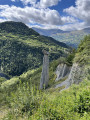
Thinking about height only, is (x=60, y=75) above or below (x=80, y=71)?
below

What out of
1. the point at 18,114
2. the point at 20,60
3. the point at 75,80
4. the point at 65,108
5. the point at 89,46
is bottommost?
the point at 20,60

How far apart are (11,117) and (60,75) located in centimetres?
3641

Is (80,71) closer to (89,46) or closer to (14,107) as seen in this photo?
→ (89,46)

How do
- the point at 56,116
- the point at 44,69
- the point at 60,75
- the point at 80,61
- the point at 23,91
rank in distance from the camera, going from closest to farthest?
the point at 56,116 → the point at 23,91 → the point at 80,61 → the point at 44,69 → the point at 60,75

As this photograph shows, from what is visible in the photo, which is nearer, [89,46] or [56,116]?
[56,116]

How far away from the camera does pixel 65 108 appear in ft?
16.4

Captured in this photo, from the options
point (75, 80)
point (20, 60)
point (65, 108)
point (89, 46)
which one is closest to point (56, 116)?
point (65, 108)

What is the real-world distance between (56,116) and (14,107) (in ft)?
7.94

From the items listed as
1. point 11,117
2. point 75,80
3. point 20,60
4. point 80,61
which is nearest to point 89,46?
point 80,61


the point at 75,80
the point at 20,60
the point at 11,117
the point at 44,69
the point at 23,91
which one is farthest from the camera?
the point at 20,60

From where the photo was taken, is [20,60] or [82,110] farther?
[20,60]

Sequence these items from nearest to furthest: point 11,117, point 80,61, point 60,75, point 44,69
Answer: point 11,117 < point 80,61 < point 44,69 < point 60,75

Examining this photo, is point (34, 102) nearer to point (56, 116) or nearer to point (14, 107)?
point (14, 107)

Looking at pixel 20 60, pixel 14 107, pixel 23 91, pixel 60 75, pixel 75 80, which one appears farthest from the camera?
pixel 20 60
